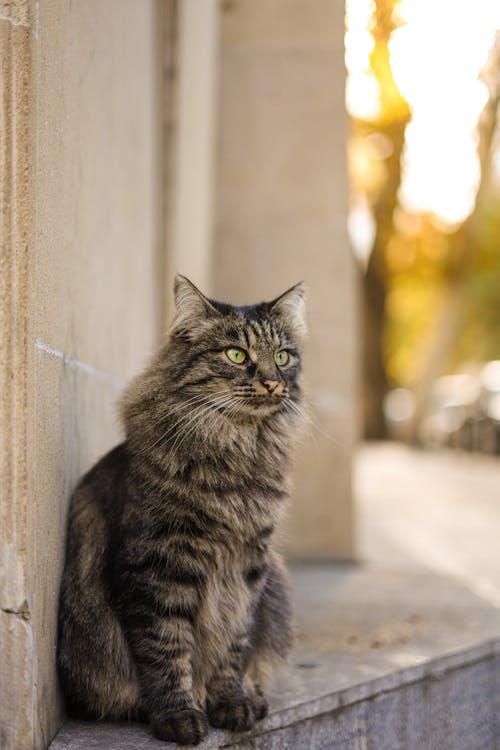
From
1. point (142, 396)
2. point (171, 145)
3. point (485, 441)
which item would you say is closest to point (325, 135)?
point (171, 145)

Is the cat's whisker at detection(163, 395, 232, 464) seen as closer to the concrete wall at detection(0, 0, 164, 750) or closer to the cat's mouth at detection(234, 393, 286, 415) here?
the cat's mouth at detection(234, 393, 286, 415)

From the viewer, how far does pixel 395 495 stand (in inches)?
365

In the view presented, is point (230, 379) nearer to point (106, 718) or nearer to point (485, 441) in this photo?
point (106, 718)

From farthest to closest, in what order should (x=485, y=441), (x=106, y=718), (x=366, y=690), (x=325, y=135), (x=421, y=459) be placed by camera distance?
(x=485, y=441), (x=421, y=459), (x=325, y=135), (x=366, y=690), (x=106, y=718)

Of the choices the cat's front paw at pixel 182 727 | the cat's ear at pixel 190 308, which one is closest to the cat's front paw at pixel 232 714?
the cat's front paw at pixel 182 727

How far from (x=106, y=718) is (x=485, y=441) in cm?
1415

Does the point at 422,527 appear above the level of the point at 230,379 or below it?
below

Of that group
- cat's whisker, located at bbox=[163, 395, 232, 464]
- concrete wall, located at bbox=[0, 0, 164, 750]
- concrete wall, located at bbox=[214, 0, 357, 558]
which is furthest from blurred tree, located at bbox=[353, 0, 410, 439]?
cat's whisker, located at bbox=[163, 395, 232, 464]

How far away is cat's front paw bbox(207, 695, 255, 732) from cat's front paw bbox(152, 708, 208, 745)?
0.37 feet

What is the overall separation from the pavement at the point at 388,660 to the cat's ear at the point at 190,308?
1095mm

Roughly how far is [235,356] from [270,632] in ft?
2.89

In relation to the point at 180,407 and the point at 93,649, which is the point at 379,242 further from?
the point at 93,649

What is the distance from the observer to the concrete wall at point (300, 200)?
5746 millimetres

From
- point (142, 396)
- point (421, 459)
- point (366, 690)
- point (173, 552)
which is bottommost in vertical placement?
point (421, 459)
